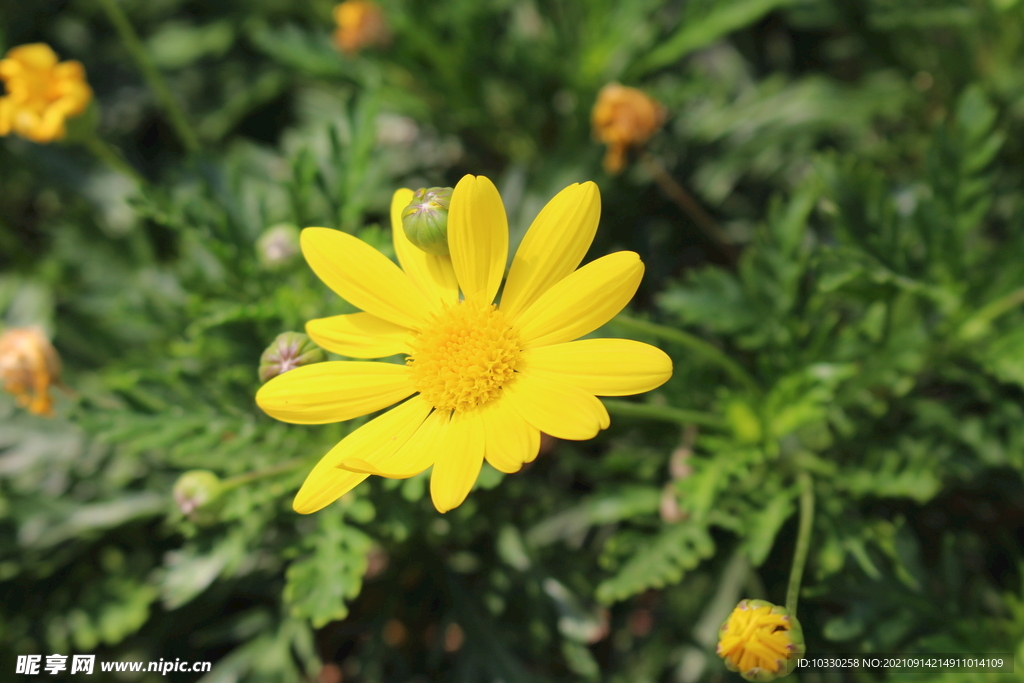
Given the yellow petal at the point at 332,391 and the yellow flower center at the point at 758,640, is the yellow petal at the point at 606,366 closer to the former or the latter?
the yellow petal at the point at 332,391

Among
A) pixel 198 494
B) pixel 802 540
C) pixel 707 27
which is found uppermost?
pixel 707 27

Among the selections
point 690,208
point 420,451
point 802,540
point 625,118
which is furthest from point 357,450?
point 690,208

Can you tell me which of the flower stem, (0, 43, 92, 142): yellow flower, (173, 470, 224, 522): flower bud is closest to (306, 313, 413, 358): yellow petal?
(173, 470, 224, 522): flower bud

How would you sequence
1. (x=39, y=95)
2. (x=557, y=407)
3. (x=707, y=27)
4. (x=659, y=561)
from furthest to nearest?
1. (x=707, y=27)
2. (x=39, y=95)
3. (x=659, y=561)
4. (x=557, y=407)

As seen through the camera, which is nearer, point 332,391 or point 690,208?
point 332,391

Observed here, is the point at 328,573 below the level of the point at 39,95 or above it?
below

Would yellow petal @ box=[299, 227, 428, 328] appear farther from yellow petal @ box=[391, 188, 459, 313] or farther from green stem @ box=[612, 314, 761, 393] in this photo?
green stem @ box=[612, 314, 761, 393]

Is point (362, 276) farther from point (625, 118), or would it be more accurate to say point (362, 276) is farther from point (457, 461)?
point (625, 118)

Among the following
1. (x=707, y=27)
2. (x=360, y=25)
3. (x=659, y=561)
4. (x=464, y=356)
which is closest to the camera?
(x=464, y=356)
